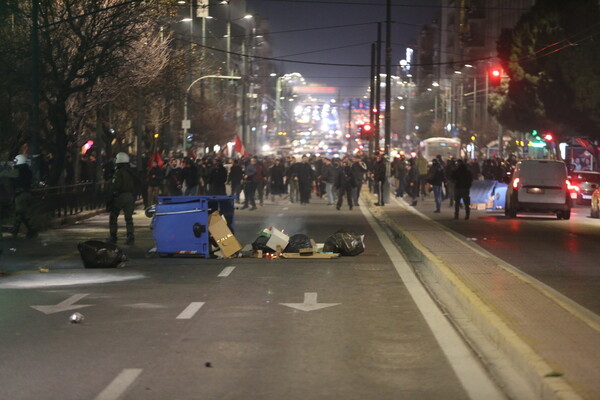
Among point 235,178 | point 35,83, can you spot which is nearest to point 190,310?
point 35,83

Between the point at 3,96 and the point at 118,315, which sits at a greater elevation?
the point at 3,96

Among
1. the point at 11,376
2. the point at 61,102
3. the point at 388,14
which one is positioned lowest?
the point at 11,376

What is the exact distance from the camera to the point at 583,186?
149 ft

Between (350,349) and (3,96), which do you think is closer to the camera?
(350,349)

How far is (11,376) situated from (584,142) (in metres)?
63.8

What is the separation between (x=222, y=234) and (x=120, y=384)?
36.2ft

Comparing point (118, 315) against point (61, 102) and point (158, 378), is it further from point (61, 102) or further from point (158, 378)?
point (61, 102)

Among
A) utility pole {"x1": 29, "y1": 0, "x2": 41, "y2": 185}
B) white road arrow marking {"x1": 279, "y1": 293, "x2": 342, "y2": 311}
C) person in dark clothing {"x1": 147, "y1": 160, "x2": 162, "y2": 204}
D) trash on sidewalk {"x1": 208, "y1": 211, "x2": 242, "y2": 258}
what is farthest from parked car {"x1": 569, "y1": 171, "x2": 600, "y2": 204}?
white road arrow marking {"x1": 279, "y1": 293, "x2": 342, "y2": 311}

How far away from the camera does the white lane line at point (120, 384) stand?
26.8 ft

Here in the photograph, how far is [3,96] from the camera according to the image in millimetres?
33531

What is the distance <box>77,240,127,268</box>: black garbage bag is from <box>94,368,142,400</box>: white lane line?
8998 mm

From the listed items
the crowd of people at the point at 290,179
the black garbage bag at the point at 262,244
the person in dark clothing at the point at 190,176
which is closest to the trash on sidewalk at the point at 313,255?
the black garbage bag at the point at 262,244

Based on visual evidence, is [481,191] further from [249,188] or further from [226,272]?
[226,272]

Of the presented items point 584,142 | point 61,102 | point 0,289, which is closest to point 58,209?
point 61,102
